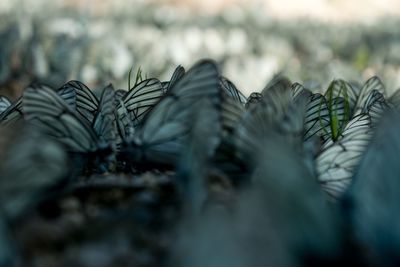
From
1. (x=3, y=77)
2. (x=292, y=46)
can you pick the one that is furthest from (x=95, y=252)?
(x=292, y=46)

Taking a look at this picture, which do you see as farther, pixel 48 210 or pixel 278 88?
pixel 278 88

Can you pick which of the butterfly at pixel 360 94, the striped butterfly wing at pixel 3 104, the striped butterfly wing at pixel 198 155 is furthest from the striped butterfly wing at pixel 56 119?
the butterfly at pixel 360 94

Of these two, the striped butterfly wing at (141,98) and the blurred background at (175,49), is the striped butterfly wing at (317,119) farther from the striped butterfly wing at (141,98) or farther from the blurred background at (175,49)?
the blurred background at (175,49)

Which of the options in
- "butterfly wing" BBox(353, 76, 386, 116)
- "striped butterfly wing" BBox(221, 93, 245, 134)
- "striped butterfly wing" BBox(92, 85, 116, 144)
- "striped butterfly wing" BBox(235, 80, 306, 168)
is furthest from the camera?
"butterfly wing" BBox(353, 76, 386, 116)

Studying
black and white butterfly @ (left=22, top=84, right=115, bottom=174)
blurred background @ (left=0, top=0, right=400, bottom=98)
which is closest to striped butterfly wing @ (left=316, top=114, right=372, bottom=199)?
black and white butterfly @ (left=22, top=84, right=115, bottom=174)

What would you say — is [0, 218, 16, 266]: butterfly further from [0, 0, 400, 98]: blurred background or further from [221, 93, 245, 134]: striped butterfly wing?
[0, 0, 400, 98]: blurred background

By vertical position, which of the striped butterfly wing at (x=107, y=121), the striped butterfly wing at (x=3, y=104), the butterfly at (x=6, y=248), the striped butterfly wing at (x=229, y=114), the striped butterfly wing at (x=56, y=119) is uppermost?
the striped butterfly wing at (x=3, y=104)

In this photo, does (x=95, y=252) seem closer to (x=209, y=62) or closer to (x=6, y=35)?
(x=209, y=62)
